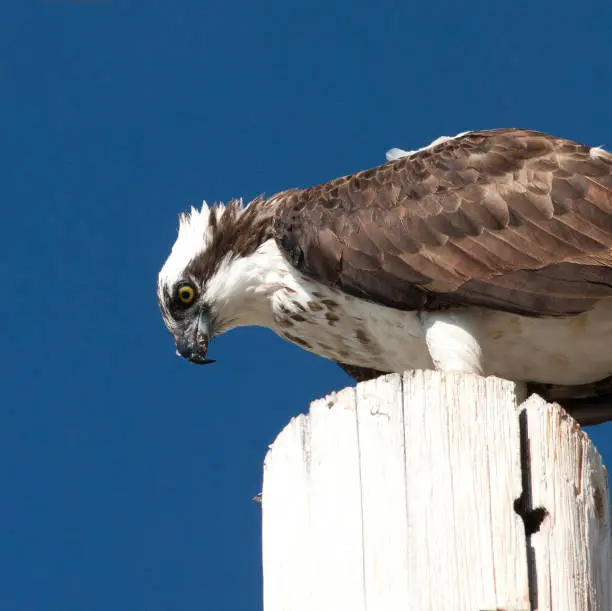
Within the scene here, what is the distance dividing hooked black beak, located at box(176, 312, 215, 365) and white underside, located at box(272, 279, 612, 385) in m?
0.70

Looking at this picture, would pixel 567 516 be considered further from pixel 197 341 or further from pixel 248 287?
pixel 197 341

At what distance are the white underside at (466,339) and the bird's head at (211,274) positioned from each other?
0.35m

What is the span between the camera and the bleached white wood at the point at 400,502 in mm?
4156

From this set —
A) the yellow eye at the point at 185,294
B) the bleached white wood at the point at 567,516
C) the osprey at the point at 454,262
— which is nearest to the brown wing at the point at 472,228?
the osprey at the point at 454,262

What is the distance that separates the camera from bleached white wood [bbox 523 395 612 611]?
4.17 meters

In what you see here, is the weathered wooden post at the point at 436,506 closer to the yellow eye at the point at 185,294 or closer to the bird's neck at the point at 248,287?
the bird's neck at the point at 248,287

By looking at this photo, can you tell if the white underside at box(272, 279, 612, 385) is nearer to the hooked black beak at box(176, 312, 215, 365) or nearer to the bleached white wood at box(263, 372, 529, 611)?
the hooked black beak at box(176, 312, 215, 365)

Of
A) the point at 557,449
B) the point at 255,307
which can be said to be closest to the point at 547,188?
the point at 255,307

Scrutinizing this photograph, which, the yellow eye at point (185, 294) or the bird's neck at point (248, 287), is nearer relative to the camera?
the bird's neck at point (248, 287)

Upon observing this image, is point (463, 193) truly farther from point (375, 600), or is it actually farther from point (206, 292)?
point (375, 600)

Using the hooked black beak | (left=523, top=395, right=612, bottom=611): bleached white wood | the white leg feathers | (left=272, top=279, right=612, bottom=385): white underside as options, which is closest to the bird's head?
the hooked black beak

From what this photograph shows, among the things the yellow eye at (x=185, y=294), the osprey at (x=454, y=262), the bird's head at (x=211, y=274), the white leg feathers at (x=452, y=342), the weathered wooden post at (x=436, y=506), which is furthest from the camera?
the yellow eye at (x=185, y=294)

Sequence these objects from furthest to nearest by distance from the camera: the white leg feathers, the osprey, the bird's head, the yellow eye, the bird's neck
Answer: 1. the yellow eye
2. the bird's head
3. the bird's neck
4. the osprey
5. the white leg feathers

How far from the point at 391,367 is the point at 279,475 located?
2902 millimetres
